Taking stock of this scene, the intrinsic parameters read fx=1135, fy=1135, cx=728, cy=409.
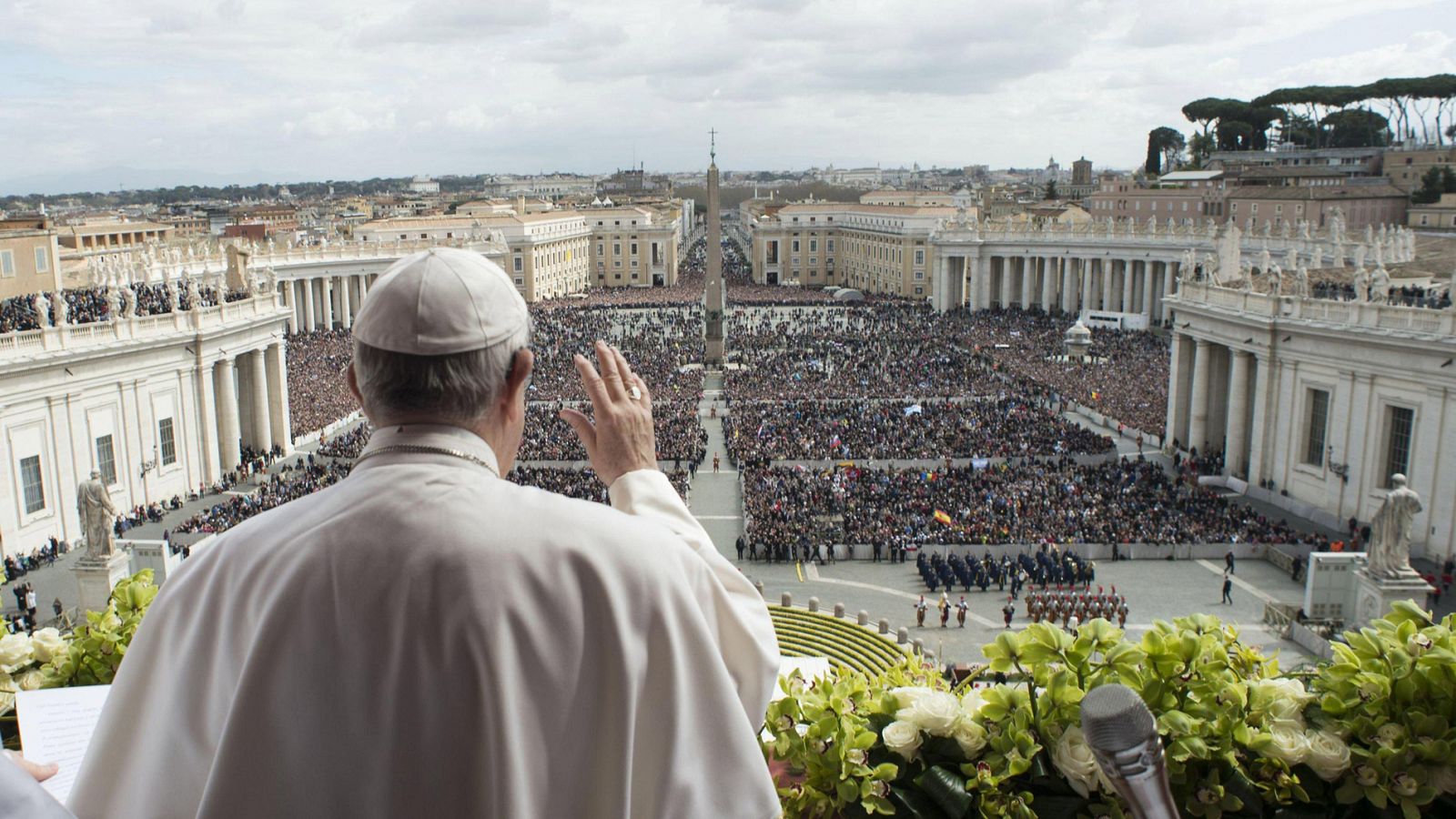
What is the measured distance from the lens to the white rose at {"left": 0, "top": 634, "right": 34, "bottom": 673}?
19.4ft

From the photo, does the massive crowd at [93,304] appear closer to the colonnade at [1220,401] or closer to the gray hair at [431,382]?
the gray hair at [431,382]

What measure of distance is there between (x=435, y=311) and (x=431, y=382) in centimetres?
16

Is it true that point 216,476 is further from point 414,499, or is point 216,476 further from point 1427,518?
point 414,499

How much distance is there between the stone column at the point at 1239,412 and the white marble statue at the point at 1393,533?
A: 16027 mm

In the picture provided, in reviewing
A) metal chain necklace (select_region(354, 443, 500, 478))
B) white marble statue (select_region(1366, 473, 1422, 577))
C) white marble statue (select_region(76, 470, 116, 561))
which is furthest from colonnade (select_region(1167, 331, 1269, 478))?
metal chain necklace (select_region(354, 443, 500, 478))

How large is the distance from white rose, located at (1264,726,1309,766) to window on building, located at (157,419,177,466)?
118 ft

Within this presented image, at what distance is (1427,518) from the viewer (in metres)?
28.2

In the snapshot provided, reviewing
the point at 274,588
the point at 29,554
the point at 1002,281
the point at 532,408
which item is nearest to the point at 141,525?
the point at 29,554

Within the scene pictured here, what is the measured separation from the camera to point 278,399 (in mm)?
41312

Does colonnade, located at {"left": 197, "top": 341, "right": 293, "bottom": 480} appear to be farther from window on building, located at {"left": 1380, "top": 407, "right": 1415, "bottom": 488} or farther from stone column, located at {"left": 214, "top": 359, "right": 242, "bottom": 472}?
window on building, located at {"left": 1380, "top": 407, "right": 1415, "bottom": 488}

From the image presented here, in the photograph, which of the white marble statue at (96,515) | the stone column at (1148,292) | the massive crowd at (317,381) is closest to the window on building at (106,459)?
the massive crowd at (317,381)

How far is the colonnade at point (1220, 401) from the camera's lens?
→ 35.3m

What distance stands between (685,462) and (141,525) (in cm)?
1631

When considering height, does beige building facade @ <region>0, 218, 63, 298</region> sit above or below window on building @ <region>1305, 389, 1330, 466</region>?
above
